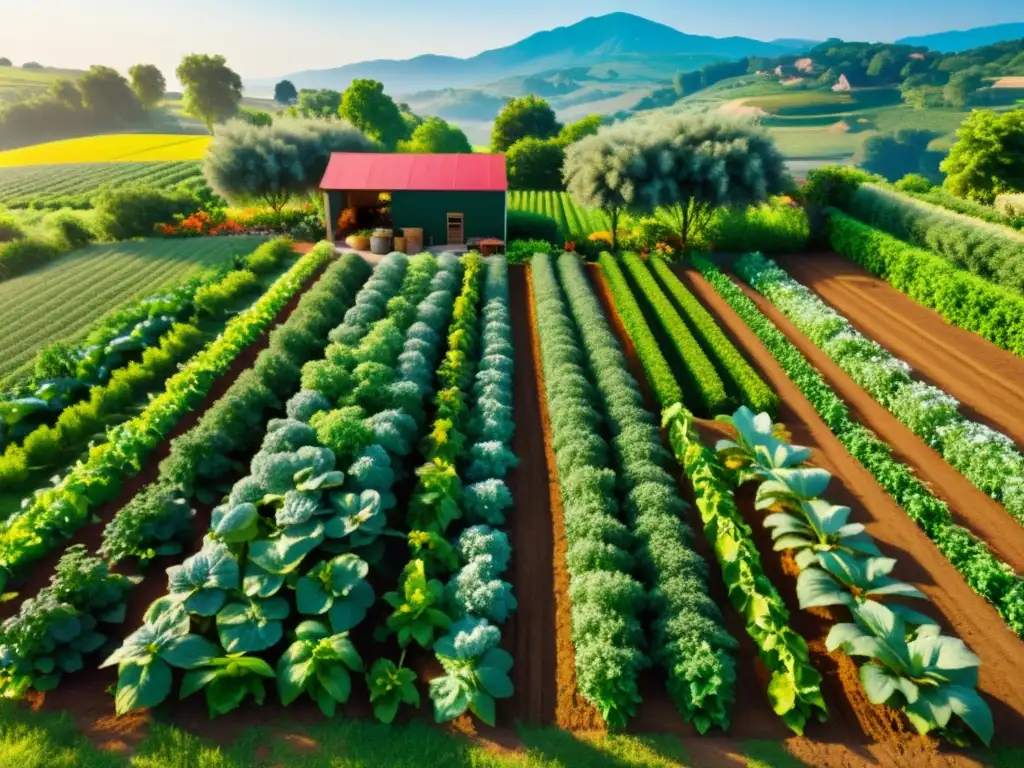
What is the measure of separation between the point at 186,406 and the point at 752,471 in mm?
13391

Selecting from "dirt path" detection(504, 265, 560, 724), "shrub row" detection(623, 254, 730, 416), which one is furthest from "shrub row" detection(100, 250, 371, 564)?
"shrub row" detection(623, 254, 730, 416)

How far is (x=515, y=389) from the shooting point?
17625 millimetres

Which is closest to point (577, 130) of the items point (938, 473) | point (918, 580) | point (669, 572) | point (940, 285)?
point (940, 285)

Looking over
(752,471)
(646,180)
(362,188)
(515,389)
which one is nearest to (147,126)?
(362,188)

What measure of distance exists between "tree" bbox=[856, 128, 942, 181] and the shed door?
11457cm

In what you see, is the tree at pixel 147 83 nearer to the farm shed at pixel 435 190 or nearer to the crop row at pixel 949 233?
the farm shed at pixel 435 190

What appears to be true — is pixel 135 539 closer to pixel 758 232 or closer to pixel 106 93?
pixel 758 232

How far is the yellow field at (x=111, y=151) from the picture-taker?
68375 millimetres

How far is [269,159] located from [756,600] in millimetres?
33467

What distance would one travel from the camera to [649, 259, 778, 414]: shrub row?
15.8 meters

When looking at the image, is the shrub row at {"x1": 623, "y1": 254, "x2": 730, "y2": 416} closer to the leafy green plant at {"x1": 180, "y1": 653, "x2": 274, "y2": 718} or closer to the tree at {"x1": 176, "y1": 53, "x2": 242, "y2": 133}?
the leafy green plant at {"x1": 180, "y1": 653, "x2": 274, "y2": 718}

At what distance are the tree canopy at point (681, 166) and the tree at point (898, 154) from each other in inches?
4226

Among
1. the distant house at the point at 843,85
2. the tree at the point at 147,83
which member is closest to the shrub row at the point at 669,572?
the tree at the point at 147,83

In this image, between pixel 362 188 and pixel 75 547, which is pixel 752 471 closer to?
pixel 75 547
